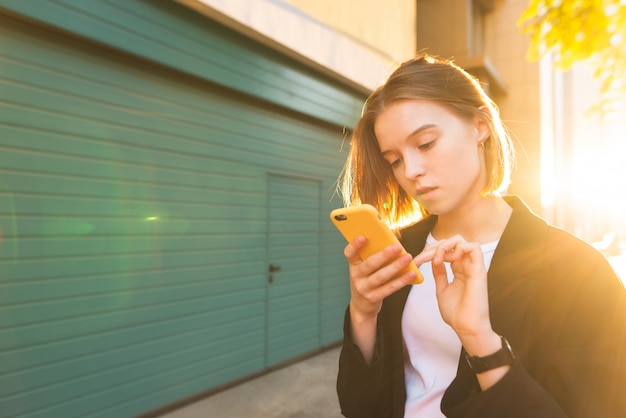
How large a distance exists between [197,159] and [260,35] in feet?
5.80

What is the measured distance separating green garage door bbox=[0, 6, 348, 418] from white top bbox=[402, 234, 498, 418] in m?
3.17

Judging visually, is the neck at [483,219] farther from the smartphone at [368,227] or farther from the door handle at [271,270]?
the door handle at [271,270]

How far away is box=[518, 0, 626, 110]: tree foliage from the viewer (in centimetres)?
544

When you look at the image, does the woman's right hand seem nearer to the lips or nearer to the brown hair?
the lips

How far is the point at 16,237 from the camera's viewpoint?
3389 millimetres

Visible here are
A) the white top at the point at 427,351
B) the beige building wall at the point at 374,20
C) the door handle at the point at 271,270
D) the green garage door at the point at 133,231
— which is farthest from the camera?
the beige building wall at the point at 374,20

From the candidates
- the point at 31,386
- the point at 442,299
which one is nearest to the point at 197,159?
the point at 31,386

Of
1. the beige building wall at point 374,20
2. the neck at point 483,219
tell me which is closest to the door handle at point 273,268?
the beige building wall at point 374,20

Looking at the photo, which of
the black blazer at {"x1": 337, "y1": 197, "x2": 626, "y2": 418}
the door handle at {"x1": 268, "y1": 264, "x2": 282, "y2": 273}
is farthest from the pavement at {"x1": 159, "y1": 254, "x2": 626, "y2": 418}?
the black blazer at {"x1": 337, "y1": 197, "x2": 626, "y2": 418}

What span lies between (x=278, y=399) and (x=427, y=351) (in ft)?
12.2

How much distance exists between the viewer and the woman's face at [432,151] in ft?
5.53

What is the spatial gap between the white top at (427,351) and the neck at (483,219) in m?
0.06

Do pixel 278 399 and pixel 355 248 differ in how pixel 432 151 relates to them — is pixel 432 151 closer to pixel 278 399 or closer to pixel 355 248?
pixel 355 248

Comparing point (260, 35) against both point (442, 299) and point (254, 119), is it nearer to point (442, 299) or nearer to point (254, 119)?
point (254, 119)
